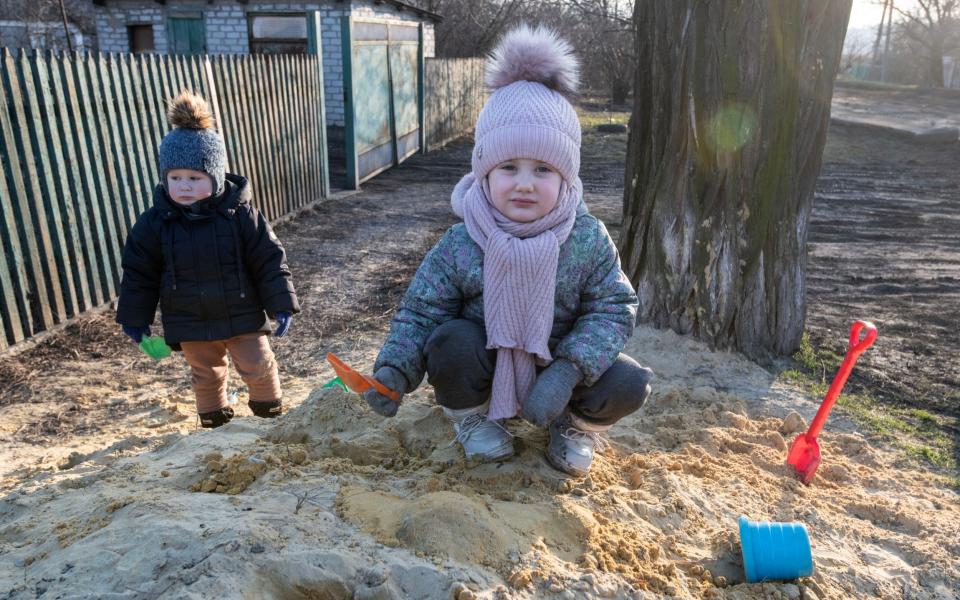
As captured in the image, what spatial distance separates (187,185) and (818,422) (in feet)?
9.18

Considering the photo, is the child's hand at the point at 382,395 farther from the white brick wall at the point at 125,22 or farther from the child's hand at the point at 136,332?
the white brick wall at the point at 125,22

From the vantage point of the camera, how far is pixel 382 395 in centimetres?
241

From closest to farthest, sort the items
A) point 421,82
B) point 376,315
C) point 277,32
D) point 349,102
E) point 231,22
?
point 376,315 < point 349,102 < point 421,82 < point 277,32 < point 231,22

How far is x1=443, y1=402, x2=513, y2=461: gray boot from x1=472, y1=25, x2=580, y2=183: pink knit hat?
2.77ft

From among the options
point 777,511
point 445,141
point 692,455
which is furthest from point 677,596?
point 445,141

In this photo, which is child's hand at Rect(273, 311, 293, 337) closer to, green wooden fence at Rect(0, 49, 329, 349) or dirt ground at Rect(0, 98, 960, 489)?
dirt ground at Rect(0, 98, 960, 489)

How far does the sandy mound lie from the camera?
188cm

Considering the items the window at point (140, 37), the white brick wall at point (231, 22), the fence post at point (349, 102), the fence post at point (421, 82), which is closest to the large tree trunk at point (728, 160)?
the fence post at point (349, 102)

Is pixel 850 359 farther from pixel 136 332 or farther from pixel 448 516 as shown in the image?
pixel 136 332

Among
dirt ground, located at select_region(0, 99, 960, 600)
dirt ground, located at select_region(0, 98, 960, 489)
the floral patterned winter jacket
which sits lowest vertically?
dirt ground, located at select_region(0, 98, 960, 489)

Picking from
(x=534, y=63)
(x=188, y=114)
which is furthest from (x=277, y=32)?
(x=534, y=63)

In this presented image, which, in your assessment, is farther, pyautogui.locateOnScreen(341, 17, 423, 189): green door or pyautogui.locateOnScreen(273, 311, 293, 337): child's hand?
pyautogui.locateOnScreen(341, 17, 423, 189): green door

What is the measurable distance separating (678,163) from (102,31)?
55.3ft

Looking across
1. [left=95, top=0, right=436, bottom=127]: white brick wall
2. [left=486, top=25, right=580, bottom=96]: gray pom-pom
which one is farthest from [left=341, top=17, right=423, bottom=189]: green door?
[left=486, top=25, right=580, bottom=96]: gray pom-pom
